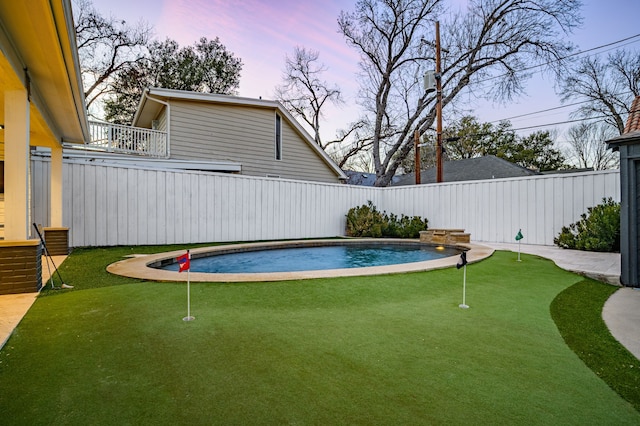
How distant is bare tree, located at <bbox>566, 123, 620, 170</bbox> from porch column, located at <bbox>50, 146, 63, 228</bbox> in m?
32.2

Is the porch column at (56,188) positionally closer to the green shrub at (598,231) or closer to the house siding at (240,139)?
the house siding at (240,139)

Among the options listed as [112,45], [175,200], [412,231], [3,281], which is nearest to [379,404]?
[3,281]

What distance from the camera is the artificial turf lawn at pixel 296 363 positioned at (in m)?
1.65

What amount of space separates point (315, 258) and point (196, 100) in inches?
339

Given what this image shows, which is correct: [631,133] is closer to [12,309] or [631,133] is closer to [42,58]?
[42,58]

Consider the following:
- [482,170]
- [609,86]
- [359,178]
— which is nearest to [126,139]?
[482,170]

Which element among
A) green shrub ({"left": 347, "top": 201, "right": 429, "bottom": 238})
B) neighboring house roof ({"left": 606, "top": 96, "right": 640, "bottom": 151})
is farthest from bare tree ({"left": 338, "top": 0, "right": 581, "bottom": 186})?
neighboring house roof ({"left": 606, "top": 96, "right": 640, "bottom": 151})

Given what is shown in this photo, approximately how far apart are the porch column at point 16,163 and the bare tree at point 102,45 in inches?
742

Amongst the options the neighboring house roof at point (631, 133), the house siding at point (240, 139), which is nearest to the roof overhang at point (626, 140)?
the neighboring house roof at point (631, 133)

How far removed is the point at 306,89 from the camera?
965 inches

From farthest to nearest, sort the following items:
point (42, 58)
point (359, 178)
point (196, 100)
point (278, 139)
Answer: point (359, 178) < point (278, 139) < point (196, 100) < point (42, 58)

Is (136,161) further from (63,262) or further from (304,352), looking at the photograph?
(304,352)

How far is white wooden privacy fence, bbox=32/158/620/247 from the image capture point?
26.6 feet

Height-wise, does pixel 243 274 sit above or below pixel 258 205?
below
